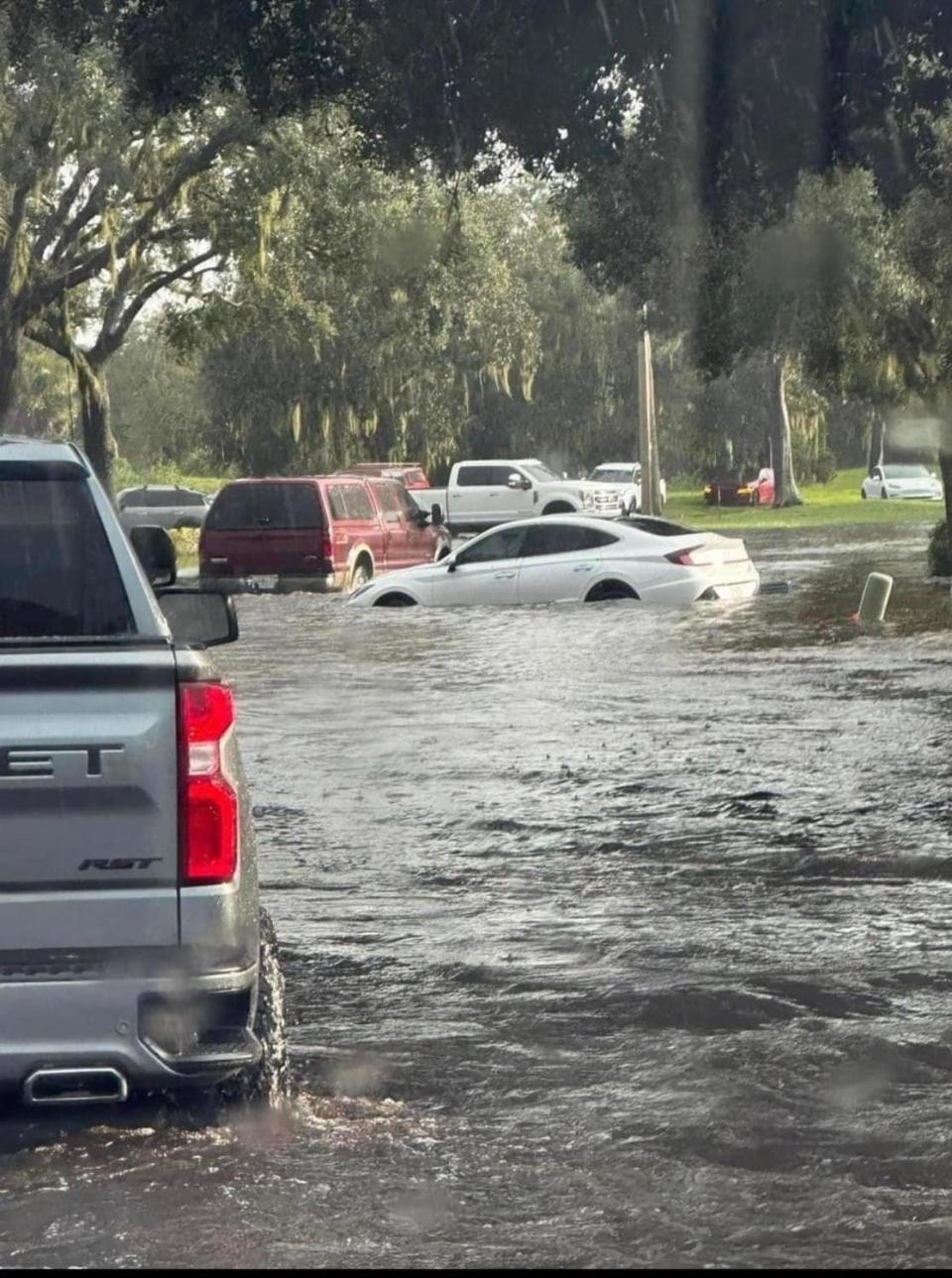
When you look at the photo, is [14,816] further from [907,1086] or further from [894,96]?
[894,96]

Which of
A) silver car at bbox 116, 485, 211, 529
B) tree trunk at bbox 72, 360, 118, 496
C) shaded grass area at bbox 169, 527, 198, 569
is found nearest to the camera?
tree trunk at bbox 72, 360, 118, 496

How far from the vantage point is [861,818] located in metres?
13.0

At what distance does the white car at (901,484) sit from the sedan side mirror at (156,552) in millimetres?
72346

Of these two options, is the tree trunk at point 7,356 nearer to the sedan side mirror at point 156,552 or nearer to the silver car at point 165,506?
the silver car at point 165,506

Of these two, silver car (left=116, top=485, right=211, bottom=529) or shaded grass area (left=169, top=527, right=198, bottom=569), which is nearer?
shaded grass area (left=169, top=527, right=198, bottom=569)

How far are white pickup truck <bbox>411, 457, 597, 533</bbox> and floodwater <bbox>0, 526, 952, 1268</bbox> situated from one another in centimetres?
4124

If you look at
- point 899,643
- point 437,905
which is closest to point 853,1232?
point 437,905

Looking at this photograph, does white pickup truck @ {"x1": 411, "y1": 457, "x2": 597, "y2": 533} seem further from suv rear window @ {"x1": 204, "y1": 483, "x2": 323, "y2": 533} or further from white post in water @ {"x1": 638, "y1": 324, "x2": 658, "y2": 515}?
suv rear window @ {"x1": 204, "y1": 483, "x2": 323, "y2": 533}

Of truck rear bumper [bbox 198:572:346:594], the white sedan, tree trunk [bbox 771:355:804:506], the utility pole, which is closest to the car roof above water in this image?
the white sedan

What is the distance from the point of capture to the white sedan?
2923 centimetres

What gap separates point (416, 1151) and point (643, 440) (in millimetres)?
51411

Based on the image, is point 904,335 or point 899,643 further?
point 904,335

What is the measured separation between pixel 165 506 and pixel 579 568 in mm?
37974

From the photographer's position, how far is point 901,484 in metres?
80.8
